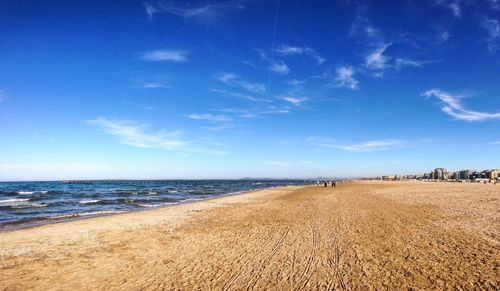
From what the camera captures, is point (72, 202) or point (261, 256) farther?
point (72, 202)

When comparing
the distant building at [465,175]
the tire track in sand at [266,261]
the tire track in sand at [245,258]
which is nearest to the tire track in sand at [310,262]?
the tire track in sand at [266,261]

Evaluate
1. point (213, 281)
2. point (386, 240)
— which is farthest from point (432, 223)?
point (213, 281)

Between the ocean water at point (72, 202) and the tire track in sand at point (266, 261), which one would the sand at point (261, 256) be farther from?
the ocean water at point (72, 202)

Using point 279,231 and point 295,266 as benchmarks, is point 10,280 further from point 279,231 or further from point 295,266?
point 279,231

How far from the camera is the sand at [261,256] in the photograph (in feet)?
23.8

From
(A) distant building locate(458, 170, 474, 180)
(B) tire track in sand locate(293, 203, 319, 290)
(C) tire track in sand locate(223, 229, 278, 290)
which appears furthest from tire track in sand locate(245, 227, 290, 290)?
(A) distant building locate(458, 170, 474, 180)

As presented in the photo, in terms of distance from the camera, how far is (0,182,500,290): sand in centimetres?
724

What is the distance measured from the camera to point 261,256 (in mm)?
9508

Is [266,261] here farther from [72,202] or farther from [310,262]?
[72,202]

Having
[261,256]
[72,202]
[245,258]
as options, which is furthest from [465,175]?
[245,258]

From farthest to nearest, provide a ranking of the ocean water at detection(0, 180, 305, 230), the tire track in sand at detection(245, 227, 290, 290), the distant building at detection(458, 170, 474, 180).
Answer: the distant building at detection(458, 170, 474, 180) < the ocean water at detection(0, 180, 305, 230) < the tire track in sand at detection(245, 227, 290, 290)

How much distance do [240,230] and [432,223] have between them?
946cm

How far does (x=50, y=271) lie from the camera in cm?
824

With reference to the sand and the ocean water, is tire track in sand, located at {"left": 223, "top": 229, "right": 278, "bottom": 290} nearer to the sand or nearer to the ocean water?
the sand
